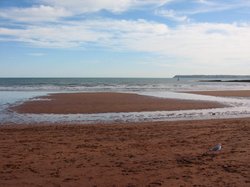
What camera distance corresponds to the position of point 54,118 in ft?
53.8

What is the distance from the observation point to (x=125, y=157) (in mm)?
7961

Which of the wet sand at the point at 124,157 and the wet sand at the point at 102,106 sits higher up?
the wet sand at the point at 102,106

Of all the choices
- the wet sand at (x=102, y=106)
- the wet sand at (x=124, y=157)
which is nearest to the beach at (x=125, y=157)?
the wet sand at (x=124, y=157)

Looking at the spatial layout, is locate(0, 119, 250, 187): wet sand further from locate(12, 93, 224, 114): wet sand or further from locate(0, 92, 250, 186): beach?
locate(12, 93, 224, 114): wet sand

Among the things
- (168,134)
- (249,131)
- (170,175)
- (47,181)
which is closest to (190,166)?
(170,175)

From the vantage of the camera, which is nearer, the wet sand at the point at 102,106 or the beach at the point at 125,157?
the beach at the point at 125,157

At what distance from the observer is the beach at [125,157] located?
640 cm

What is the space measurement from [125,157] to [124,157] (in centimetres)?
2

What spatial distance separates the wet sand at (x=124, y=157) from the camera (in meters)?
6.39

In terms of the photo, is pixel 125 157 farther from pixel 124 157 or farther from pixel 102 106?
pixel 102 106

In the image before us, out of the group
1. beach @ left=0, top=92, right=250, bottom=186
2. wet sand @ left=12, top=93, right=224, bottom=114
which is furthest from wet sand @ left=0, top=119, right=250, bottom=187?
wet sand @ left=12, top=93, right=224, bottom=114

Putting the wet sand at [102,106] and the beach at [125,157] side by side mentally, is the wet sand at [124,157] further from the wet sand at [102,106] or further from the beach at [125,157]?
the wet sand at [102,106]

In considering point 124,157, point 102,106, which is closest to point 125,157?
point 124,157

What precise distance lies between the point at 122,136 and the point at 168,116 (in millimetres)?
6654
